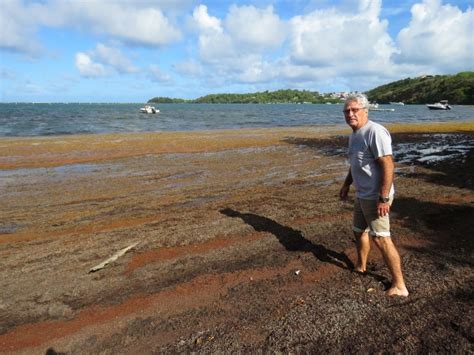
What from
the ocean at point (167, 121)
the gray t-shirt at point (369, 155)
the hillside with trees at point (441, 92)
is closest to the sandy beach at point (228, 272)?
the gray t-shirt at point (369, 155)

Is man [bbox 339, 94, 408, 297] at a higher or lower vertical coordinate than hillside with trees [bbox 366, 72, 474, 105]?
higher

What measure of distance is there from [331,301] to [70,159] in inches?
620

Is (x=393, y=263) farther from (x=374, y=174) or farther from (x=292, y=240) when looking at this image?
(x=292, y=240)

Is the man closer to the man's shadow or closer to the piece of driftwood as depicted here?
the man's shadow

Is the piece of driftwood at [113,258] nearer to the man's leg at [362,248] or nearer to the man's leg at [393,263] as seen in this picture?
the man's leg at [362,248]

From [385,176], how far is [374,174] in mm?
167

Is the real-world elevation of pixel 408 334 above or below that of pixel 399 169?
above

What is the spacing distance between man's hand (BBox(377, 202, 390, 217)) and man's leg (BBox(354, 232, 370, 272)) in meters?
0.65

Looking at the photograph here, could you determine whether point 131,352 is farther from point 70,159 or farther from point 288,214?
point 70,159

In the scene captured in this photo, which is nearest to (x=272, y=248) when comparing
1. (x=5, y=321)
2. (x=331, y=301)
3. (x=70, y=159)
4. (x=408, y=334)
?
(x=331, y=301)

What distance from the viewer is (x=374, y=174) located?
4.12 m

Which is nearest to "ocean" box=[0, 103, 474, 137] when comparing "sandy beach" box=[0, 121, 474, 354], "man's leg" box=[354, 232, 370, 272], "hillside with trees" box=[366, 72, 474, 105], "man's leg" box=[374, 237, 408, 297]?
"sandy beach" box=[0, 121, 474, 354]

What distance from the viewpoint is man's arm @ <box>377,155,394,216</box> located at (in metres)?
3.92

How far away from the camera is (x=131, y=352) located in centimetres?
367
